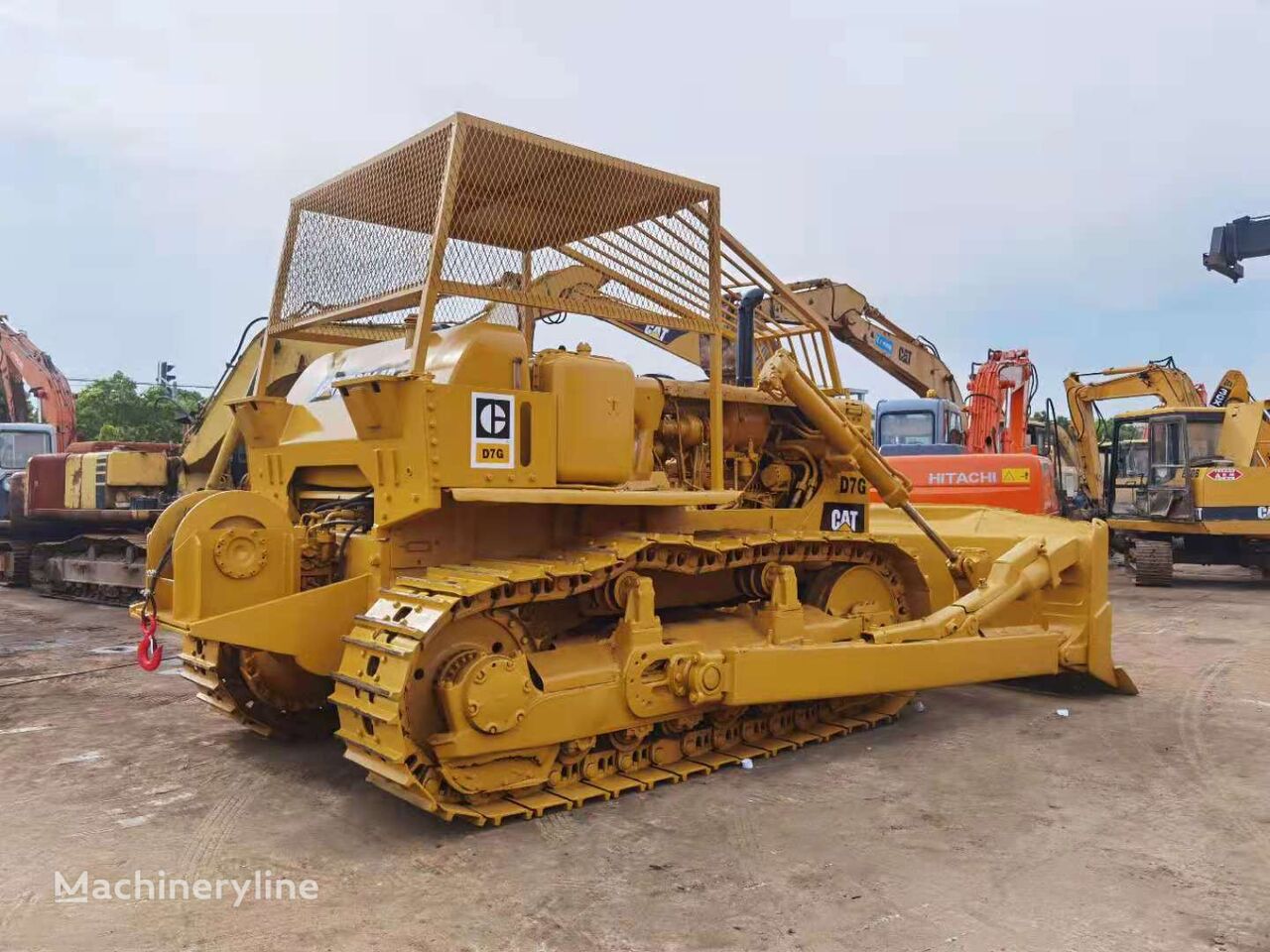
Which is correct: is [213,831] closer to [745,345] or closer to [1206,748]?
[745,345]

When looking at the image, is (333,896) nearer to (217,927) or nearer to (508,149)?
(217,927)

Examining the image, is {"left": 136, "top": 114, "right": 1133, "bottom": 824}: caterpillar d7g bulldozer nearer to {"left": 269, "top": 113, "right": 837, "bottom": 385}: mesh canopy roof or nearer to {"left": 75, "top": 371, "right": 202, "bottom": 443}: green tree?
{"left": 269, "top": 113, "right": 837, "bottom": 385}: mesh canopy roof

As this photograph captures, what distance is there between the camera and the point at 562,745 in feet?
16.6

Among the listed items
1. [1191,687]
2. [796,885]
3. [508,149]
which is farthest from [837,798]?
[1191,687]

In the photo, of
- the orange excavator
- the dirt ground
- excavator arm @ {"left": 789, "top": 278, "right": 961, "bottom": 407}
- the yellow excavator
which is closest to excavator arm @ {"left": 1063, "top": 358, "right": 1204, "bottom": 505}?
the yellow excavator

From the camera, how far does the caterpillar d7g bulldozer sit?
477cm

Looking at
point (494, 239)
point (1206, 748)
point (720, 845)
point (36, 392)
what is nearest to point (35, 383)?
point (36, 392)

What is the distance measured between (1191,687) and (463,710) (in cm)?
596

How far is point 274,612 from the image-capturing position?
4.83 m

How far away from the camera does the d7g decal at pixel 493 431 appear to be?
16.1ft
